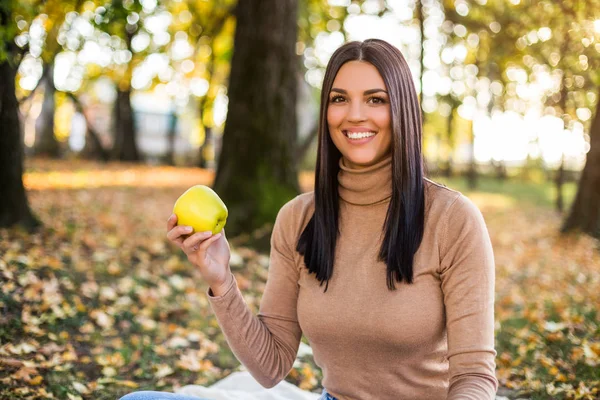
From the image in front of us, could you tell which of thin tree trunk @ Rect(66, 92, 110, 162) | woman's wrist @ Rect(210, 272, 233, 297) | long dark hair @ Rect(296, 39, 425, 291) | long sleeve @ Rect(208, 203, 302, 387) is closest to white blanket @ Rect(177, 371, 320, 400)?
long sleeve @ Rect(208, 203, 302, 387)

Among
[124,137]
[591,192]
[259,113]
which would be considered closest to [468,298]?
[259,113]

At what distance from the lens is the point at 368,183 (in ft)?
8.02

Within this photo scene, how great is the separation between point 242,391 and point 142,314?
1701 millimetres

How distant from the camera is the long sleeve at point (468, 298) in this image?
6.80 ft

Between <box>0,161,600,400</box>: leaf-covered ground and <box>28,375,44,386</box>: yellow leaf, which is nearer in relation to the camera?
<box>28,375,44,386</box>: yellow leaf

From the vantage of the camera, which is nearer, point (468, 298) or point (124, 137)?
point (468, 298)

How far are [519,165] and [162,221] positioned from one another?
3092 centimetres

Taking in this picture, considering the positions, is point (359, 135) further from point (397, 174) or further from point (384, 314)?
point (384, 314)

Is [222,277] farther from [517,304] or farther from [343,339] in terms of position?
[517,304]

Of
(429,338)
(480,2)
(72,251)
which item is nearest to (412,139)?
(429,338)

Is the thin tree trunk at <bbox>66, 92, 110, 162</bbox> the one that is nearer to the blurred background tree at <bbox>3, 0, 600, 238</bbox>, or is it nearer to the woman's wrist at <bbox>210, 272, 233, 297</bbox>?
the blurred background tree at <bbox>3, 0, 600, 238</bbox>

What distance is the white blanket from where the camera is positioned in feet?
12.0

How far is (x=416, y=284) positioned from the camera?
7.38ft

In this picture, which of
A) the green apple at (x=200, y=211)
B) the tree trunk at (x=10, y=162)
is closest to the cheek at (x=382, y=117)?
the green apple at (x=200, y=211)
